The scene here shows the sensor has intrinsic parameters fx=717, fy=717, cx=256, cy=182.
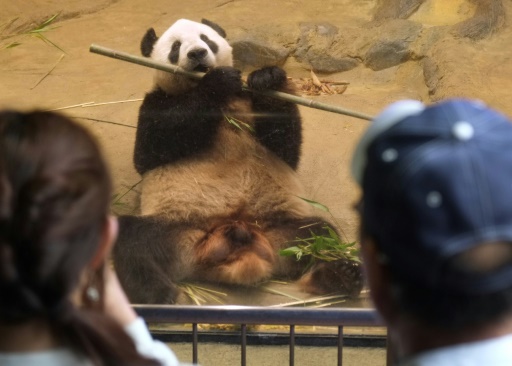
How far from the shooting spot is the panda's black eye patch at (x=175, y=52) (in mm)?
5723

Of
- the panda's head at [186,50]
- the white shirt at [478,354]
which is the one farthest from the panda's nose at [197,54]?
the white shirt at [478,354]

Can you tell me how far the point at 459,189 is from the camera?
1088 millimetres

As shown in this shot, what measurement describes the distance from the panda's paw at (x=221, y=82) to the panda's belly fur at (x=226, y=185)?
0.27 meters

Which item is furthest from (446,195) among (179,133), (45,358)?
(179,133)

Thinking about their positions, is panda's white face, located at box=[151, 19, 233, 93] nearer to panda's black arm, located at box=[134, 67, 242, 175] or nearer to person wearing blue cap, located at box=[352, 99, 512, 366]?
panda's black arm, located at box=[134, 67, 242, 175]

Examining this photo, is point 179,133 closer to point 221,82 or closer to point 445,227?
point 221,82

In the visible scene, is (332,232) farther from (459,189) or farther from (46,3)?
(46,3)

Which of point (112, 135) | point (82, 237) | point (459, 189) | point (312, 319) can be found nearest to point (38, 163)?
point (82, 237)

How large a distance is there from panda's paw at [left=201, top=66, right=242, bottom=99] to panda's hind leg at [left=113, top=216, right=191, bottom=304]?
3.37ft

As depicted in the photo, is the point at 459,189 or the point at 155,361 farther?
the point at 155,361

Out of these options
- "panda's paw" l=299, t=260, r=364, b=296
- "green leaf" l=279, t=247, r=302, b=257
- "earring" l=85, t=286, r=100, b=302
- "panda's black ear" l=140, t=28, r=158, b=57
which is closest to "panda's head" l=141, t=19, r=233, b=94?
"panda's black ear" l=140, t=28, r=158, b=57

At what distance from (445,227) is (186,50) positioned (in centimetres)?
452

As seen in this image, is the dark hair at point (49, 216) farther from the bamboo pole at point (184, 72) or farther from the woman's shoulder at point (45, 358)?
the bamboo pole at point (184, 72)

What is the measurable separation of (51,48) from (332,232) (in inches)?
199
